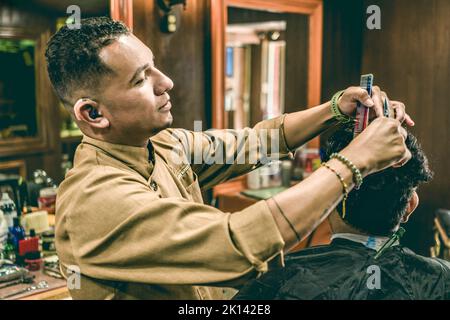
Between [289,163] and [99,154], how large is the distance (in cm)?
274

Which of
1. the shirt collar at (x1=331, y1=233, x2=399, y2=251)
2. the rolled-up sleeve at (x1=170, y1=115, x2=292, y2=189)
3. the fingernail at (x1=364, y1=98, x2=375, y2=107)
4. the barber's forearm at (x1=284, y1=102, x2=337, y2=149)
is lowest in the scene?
the shirt collar at (x1=331, y1=233, x2=399, y2=251)

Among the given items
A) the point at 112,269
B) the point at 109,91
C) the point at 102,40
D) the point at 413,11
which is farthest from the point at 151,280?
the point at 413,11

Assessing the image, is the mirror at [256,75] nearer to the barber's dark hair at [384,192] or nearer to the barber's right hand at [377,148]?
the barber's dark hair at [384,192]

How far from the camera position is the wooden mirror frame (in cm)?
325

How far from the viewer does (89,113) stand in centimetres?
129

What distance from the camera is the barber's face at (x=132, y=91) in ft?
4.15

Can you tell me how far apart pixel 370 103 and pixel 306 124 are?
1.19 ft

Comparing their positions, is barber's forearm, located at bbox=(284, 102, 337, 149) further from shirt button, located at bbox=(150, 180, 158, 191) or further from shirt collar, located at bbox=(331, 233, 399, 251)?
shirt button, located at bbox=(150, 180, 158, 191)

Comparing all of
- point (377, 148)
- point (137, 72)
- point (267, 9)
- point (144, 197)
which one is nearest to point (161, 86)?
point (137, 72)

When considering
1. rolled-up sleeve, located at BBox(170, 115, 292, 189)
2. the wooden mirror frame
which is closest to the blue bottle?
rolled-up sleeve, located at BBox(170, 115, 292, 189)

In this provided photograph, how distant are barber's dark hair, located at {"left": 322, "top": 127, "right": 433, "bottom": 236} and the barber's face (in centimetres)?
69

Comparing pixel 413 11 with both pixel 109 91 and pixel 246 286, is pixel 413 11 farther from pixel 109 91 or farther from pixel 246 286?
pixel 109 91

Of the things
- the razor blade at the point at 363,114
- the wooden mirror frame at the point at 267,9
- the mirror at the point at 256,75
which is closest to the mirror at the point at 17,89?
the mirror at the point at 256,75

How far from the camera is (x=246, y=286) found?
1.74 meters
